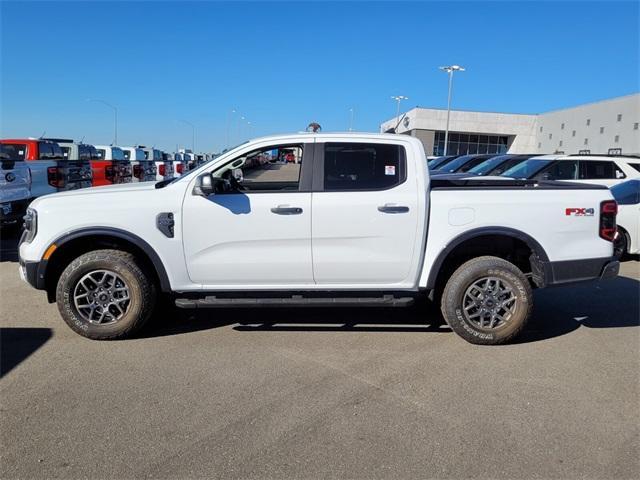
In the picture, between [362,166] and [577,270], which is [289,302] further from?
[577,270]

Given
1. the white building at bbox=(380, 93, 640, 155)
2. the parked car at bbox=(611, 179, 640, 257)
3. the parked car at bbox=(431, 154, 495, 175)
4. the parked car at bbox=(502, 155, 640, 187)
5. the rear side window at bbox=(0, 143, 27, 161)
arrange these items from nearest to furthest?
the parked car at bbox=(611, 179, 640, 257) < the parked car at bbox=(502, 155, 640, 187) < the rear side window at bbox=(0, 143, 27, 161) < the parked car at bbox=(431, 154, 495, 175) < the white building at bbox=(380, 93, 640, 155)

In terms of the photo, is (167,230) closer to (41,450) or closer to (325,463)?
(41,450)

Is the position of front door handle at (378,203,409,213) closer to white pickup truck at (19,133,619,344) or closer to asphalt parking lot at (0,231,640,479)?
white pickup truck at (19,133,619,344)

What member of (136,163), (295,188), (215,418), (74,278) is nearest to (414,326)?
(295,188)

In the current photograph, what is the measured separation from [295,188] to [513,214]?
1988 mm

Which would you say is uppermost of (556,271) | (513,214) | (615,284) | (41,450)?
(513,214)


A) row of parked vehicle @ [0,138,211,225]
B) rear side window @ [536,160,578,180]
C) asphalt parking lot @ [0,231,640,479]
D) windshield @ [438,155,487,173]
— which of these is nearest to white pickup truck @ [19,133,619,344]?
asphalt parking lot @ [0,231,640,479]

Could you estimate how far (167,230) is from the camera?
14.5ft

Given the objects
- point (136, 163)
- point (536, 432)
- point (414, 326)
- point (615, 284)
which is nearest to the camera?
point (536, 432)

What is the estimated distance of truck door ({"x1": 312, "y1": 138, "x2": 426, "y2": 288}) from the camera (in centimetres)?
445

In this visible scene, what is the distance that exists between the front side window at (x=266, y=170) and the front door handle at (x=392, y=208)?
795 millimetres

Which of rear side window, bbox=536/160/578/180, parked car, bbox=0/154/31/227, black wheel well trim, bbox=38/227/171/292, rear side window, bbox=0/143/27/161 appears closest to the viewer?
black wheel well trim, bbox=38/227/171/292

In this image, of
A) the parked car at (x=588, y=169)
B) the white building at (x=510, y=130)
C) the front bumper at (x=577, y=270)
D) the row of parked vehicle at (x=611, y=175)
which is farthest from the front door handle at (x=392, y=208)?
the white building at (x=510, y=130)

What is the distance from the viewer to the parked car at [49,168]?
9.73m
